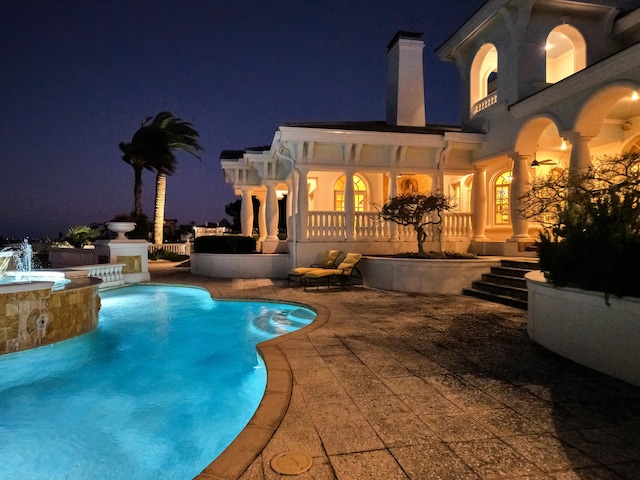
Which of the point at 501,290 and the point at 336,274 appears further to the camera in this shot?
the point at 336,274

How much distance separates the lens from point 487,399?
3.30m

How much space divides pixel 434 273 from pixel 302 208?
489 centimetres

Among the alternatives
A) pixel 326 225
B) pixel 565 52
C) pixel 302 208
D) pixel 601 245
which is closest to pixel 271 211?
pixel 302 208

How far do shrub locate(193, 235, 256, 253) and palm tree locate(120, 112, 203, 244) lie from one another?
488 inches

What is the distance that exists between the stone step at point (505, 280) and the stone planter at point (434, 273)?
0.82 ft

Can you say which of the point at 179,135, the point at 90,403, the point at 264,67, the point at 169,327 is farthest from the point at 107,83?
the point at 90,403

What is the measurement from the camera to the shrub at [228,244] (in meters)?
14.8

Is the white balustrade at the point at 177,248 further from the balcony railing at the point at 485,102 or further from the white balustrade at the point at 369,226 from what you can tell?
the balcony railing at the point at 485,102

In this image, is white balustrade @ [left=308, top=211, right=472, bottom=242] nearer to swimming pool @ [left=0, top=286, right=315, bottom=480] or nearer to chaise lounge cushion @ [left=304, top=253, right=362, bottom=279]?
chaise lounge cushion @ [left=304, top=253, right=362, bottom=279]

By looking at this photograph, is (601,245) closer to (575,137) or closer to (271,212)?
(575,137)

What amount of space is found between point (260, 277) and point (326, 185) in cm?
511

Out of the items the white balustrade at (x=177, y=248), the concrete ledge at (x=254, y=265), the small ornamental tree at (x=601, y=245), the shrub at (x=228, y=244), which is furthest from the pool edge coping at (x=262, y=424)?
the white balustrade at (x=177, y=248)

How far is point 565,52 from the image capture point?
1308cm

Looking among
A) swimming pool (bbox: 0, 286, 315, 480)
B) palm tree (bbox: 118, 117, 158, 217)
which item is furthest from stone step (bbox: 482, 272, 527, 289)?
palm tree (bbox: 118, 117, 158, 217)
